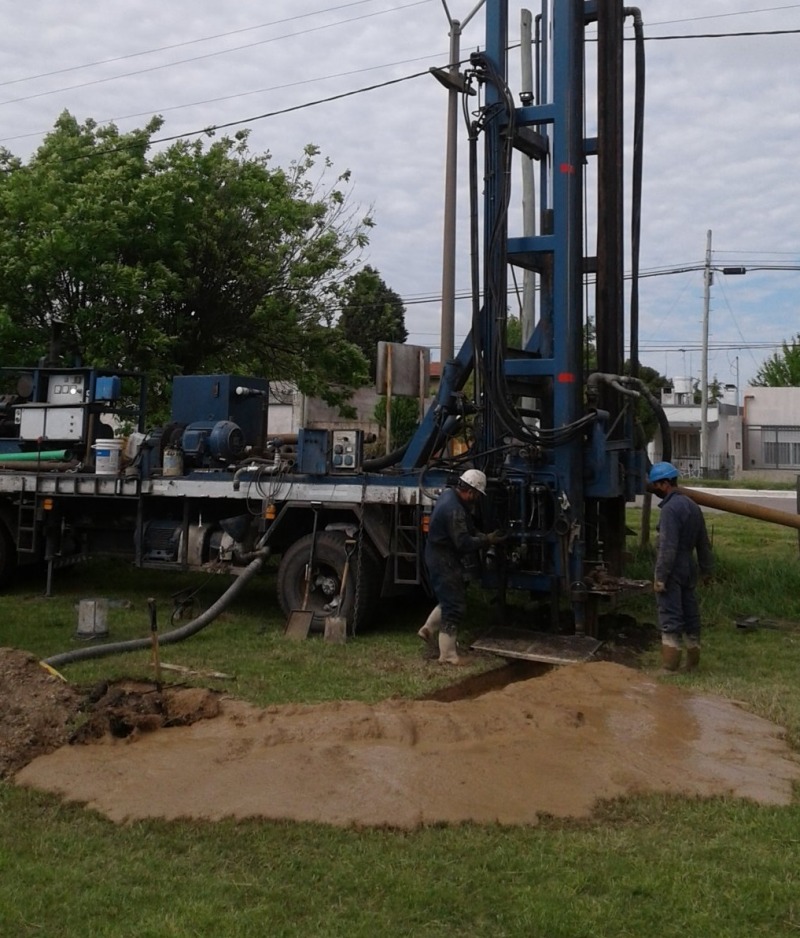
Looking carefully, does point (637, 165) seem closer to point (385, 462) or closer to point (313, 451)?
point (385, 462)

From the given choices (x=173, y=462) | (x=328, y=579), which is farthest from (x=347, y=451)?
(x=173, y=462)

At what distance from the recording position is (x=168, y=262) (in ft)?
59.5

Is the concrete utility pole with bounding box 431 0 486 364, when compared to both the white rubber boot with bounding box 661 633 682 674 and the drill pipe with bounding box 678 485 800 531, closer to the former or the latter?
the drill pipe with bounding box 678 485 800 531

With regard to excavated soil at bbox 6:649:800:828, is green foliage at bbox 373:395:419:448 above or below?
above

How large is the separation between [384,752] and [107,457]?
7.47m

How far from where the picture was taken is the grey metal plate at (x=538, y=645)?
9312mm

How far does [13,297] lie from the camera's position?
17.8 m

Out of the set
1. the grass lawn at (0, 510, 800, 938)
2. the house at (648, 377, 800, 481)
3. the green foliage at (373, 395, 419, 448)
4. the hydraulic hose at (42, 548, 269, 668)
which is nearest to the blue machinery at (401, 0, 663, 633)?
the hydraulic hose at (42, 548, 269, 668)

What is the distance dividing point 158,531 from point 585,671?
5.97 meters

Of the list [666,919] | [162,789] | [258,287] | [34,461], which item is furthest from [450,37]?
[666,919]

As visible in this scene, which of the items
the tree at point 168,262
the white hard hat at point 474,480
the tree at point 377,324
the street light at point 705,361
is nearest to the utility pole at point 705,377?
the street light at point 705,361

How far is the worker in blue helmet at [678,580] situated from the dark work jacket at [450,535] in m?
1.63

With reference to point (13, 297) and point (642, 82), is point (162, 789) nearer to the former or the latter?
point (642, 82)

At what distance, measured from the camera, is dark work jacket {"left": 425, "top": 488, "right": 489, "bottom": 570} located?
9.63 meters
